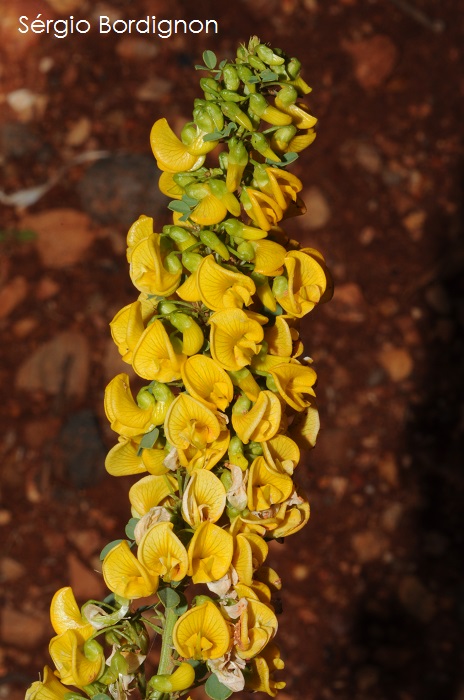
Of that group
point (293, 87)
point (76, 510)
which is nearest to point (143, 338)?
point (293, 87)

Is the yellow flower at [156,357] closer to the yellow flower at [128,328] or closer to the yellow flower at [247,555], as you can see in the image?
the yellow flower at [128,328]

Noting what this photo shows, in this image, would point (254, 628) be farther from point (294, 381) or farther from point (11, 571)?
point (11, 571)

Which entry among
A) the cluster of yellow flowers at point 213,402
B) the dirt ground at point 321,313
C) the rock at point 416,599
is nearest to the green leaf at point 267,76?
the cluster of yellow flowers at point 213,402

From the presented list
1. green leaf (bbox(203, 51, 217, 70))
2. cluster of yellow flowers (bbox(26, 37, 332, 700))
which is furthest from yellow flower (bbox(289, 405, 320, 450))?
green leaf (bbox(203, 51, 217, 70))

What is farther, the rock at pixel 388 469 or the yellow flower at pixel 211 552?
the rock at pixel 388 469

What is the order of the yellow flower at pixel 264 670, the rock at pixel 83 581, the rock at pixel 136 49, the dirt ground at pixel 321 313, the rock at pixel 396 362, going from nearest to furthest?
the yellow flower at pixel 264 670 → the rock at pixel 83 581 → the dirt ground at pixel 321 313 → the rock at pixel 396 362 → the rock at pixel 136 49

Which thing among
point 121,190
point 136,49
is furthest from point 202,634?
point 136,49

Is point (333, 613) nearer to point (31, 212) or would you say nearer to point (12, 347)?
point (12, 347)

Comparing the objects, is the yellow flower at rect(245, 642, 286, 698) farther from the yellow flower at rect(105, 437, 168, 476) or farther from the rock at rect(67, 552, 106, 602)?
the rock at rect(67, 552, 106, 602)
